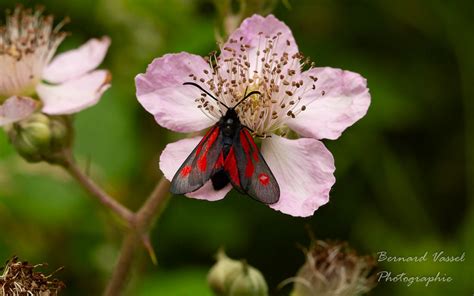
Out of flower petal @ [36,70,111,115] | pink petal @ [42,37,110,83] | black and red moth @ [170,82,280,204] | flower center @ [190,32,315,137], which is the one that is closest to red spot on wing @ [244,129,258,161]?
black and red moth @ [170,82,280,204]

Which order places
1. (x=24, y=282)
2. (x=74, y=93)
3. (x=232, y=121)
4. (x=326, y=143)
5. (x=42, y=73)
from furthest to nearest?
(x=326, y=143)
(x=42, y=73)
(x=74, y=93)
(x=232, y=121)
(x=24, y=282)

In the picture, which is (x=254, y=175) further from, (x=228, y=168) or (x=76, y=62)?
(x=76, y=62)

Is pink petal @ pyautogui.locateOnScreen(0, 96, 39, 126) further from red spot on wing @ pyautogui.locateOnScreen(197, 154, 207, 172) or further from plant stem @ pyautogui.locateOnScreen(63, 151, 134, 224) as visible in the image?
red spot on wing @ pyautogui.locateOnScreen(197, 154, 207, 172)

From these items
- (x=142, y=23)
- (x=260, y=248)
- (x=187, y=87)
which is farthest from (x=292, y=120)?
(x=142, y=23)

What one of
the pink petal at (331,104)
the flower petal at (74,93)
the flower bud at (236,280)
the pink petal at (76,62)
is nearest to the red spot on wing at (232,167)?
the pink petal at (331,104)

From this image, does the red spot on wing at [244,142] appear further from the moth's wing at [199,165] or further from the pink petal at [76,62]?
the pink petal at [76,62]

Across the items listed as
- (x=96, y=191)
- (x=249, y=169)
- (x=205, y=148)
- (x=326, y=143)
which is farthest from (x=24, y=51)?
(x=326, y=143)

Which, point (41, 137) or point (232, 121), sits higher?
point (232, 121)
